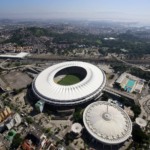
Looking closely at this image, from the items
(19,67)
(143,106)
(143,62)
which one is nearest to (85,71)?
(143,106)

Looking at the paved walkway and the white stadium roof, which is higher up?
the white stadium roof

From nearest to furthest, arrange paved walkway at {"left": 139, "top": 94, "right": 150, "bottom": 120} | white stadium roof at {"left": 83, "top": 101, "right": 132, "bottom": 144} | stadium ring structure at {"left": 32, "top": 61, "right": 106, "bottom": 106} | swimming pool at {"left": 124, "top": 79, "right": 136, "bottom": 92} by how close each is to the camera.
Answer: white stadium roof at {"left": 83, "top": 101, "right": 132, "bottom": 144}, stadium ring structure at {"left": 32, "top": 61, "right": 106, "bottom": 106}, paved walkway at {"left": 139, "top": 94, "right": 150, "bottom": 120}, swimming pool at {"left": 124, "top": 79, "right": 136, "bottom": 92}

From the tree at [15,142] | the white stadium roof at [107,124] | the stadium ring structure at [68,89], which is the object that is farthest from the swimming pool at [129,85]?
the tree at [15,142]

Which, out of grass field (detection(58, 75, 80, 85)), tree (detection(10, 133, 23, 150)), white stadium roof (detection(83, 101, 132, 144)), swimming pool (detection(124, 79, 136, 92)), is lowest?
swimming pool (detection(124, 79, 136, 92))

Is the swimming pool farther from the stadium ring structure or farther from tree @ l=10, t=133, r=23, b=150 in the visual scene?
tree @ l=10, t=133, r=23, b=150

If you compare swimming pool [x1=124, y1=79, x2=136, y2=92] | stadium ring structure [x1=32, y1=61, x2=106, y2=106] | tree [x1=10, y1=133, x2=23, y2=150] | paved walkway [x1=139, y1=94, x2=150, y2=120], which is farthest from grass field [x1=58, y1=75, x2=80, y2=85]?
tree [x1=10, y1=133, x2=23, y2=150]

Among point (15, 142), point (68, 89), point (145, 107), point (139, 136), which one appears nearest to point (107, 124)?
point (139, 136)
